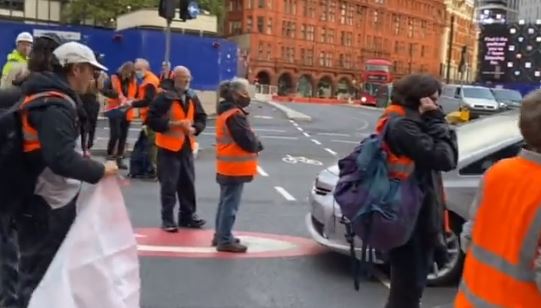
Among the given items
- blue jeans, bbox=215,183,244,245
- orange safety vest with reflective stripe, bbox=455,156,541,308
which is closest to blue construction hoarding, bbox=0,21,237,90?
blue jeans, bbox=215,183,244,245

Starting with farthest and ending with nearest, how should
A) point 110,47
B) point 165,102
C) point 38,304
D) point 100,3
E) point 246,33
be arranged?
point 246,33 → point 100,3 → point 110,47 → point 165,102 → point 38,304

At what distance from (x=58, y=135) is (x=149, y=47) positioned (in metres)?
20.6

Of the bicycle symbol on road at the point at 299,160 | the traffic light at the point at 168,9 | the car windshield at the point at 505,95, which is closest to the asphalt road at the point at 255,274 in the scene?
the traffic light at the point at 168,9

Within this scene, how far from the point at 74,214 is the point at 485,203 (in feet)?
7.57

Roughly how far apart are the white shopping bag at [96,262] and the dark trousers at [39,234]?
0.13m

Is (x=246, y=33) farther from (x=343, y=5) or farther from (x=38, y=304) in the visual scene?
(x=38, y=304)

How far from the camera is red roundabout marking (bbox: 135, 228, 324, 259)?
787cm

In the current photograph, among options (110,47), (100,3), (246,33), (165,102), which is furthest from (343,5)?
Result: (165,102)

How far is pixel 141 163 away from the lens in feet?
42.2

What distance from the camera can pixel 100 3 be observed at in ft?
190

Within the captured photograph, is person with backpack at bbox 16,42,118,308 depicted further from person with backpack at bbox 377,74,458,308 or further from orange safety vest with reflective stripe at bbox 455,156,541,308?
orange safety vest with reflective stripe at bbox 455,156,541,308

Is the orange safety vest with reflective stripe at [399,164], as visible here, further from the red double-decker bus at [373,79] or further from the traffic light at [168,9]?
the red double-decker bus at [373,79]

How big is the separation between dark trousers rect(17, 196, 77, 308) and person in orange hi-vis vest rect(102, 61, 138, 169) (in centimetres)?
866

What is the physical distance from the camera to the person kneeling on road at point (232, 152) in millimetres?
7723
